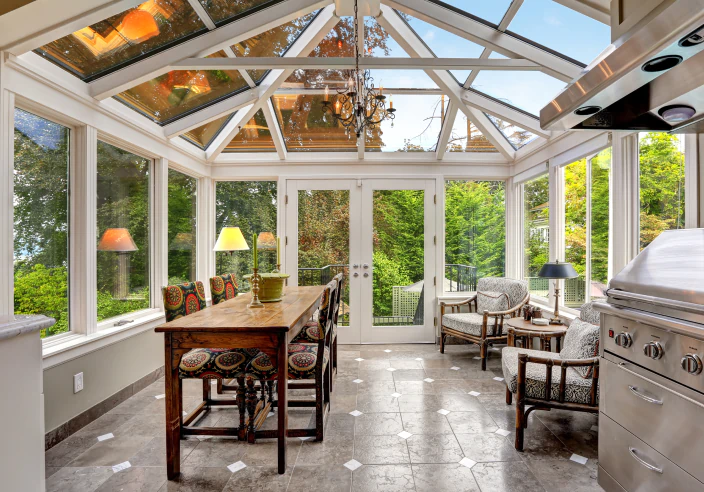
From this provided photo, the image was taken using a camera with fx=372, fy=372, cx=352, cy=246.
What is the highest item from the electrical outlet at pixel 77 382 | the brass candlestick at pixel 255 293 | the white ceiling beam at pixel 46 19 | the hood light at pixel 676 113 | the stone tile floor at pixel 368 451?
the white ceiling beam at pixel 46 19

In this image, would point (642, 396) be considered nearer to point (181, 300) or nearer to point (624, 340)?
point (624, 340)

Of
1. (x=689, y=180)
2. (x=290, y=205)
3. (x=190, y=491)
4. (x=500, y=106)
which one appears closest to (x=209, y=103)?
(x=290, y=205)

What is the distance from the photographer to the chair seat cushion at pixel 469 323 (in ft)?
13.2

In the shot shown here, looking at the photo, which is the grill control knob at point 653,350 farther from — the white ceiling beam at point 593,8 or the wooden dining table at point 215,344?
the white ceiling beam at point 593,8

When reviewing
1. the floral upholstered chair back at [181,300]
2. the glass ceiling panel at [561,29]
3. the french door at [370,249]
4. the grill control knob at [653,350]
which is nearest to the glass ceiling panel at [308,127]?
the french door at [370,249]

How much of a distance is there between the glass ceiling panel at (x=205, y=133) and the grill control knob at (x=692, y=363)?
4.44m

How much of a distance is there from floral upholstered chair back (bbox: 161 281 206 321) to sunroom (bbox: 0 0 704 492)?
2cm

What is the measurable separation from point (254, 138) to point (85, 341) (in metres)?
3.02

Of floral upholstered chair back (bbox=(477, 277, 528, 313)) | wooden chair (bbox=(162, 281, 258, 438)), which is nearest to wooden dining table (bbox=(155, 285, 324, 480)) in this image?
wooden chair (bbox=(162, 281, 258, 438))

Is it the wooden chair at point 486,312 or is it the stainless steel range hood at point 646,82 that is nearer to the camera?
the stainless steel range hood at point 646,82

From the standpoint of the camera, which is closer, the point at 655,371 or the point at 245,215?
the point at 655,371

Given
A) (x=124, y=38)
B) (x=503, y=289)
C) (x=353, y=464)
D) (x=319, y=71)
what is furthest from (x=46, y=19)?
(x=503, y=289)

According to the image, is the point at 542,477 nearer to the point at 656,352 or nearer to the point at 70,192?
the point at 656,352

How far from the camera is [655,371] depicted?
1544 millimetres
